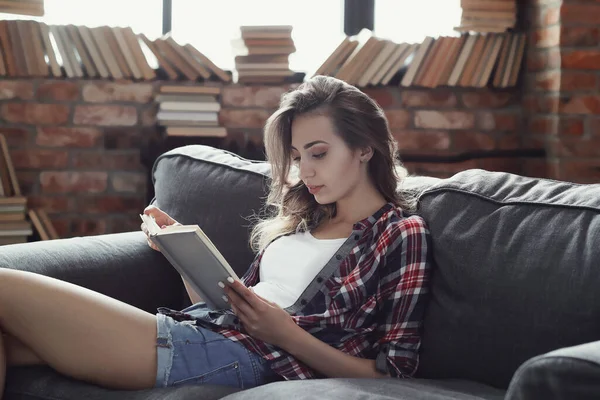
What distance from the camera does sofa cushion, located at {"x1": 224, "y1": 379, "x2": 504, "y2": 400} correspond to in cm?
138

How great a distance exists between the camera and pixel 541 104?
311 cm

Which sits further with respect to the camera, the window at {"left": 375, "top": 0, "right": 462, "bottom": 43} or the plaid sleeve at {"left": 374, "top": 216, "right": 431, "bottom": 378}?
the window at {"left": 375, "top": 0, "right": 462, "bottom": 43}

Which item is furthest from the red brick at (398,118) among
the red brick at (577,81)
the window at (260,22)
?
the red brick at (577,81)

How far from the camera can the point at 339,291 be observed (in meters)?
1.70

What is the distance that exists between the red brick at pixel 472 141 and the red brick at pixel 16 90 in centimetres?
158

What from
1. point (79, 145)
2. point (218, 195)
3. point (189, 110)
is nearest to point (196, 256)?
point (218, 195)

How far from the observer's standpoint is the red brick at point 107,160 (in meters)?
3.10

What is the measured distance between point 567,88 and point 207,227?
1.50m

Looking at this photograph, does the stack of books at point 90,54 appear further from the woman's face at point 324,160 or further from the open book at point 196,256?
the open book at point 196,256

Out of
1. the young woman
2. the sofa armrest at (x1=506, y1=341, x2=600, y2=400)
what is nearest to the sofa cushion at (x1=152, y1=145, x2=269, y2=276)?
the young woman

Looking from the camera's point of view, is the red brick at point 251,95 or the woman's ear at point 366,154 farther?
the red brick at point 251,95

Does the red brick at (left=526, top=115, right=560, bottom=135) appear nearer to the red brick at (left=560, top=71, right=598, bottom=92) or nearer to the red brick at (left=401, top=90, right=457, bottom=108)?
the red brick at (left=560, top=71, right=598, bottom=92)

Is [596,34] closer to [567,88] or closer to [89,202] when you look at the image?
[567,88]

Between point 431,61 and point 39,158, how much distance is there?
4.88 ft
